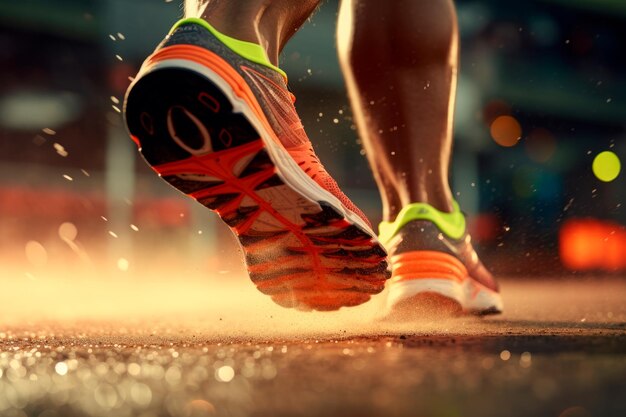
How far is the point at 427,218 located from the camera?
47.8 inches

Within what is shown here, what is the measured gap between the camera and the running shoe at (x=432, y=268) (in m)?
1.14

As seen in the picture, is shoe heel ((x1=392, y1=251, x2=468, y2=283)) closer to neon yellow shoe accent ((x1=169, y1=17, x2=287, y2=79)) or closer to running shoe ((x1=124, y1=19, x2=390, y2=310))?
running shoe ((x1=124, y1=19, x2=390, y2=310))

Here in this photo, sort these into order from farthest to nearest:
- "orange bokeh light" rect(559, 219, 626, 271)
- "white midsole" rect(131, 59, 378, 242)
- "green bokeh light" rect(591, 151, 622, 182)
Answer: "green bokeh light" rect(591, 151, 622, 182)
"orange bokeh light" rect(559, 219, 626, 271)
"white midsole" rect(131, 59, 378, 242)

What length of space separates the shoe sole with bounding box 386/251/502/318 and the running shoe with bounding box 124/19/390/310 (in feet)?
0.24

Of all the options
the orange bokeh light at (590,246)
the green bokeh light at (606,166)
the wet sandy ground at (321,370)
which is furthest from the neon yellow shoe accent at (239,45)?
the green bokeh light at (606,166)

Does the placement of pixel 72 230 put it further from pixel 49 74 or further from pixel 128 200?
pixel 49 74

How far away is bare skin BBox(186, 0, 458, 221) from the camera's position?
4.10ft

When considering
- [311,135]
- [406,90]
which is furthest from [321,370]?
[311,135]

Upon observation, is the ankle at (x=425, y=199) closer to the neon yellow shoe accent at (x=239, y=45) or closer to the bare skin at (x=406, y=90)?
the bare skin at (x=406, y=90)

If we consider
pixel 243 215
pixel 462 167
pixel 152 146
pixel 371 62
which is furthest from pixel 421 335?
pixel 462 167

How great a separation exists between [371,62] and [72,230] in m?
7.48

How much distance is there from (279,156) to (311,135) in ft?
34.0

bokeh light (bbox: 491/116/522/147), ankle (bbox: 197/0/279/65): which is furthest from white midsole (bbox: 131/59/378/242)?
bokeh light (bbox: 491/116/522/147)

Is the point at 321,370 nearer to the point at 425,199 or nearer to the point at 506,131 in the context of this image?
the point at 425,199
